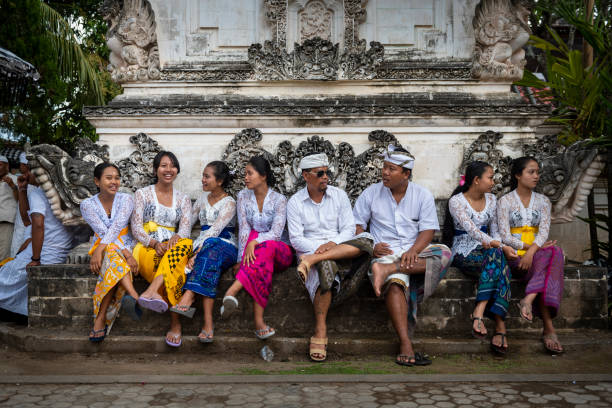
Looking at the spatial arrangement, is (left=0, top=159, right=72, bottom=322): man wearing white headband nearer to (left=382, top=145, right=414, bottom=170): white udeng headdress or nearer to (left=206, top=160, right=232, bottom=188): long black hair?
(left=206, top=160, right=232, bottom=188): long black hair

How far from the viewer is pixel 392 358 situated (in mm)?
4730

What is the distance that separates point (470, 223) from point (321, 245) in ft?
4.36

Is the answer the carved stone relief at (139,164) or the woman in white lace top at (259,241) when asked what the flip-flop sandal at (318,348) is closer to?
the woman in white lace top at (259,241)

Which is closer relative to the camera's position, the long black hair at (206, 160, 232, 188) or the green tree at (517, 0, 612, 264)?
the long black hair at (206, 160, 232, 188)

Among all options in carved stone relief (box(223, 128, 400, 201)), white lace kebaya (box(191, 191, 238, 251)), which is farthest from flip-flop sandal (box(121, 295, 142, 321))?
carved stone relief (box(223, 128, 400, 201))

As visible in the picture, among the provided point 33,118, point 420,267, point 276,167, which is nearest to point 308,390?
point 420,267

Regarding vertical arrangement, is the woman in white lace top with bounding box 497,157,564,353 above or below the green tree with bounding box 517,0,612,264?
below

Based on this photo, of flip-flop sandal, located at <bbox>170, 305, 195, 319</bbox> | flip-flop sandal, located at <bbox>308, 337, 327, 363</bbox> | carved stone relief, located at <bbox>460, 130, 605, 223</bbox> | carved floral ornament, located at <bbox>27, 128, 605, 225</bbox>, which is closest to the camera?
flip-flop sandal, located at <bbox>308, 337, 327, 363</bbox>

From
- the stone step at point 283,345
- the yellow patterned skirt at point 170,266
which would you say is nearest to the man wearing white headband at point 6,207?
the stone step at point 283,345

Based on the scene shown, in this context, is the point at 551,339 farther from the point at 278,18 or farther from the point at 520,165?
the point at 278,18

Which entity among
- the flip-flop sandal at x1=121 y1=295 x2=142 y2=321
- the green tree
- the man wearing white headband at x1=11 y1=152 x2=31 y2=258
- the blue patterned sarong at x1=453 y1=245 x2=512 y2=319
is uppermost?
the green tree

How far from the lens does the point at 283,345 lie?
4832 mm

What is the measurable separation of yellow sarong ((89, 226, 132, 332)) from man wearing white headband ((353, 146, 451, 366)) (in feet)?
6.84

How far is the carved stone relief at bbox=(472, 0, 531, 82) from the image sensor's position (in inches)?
253
